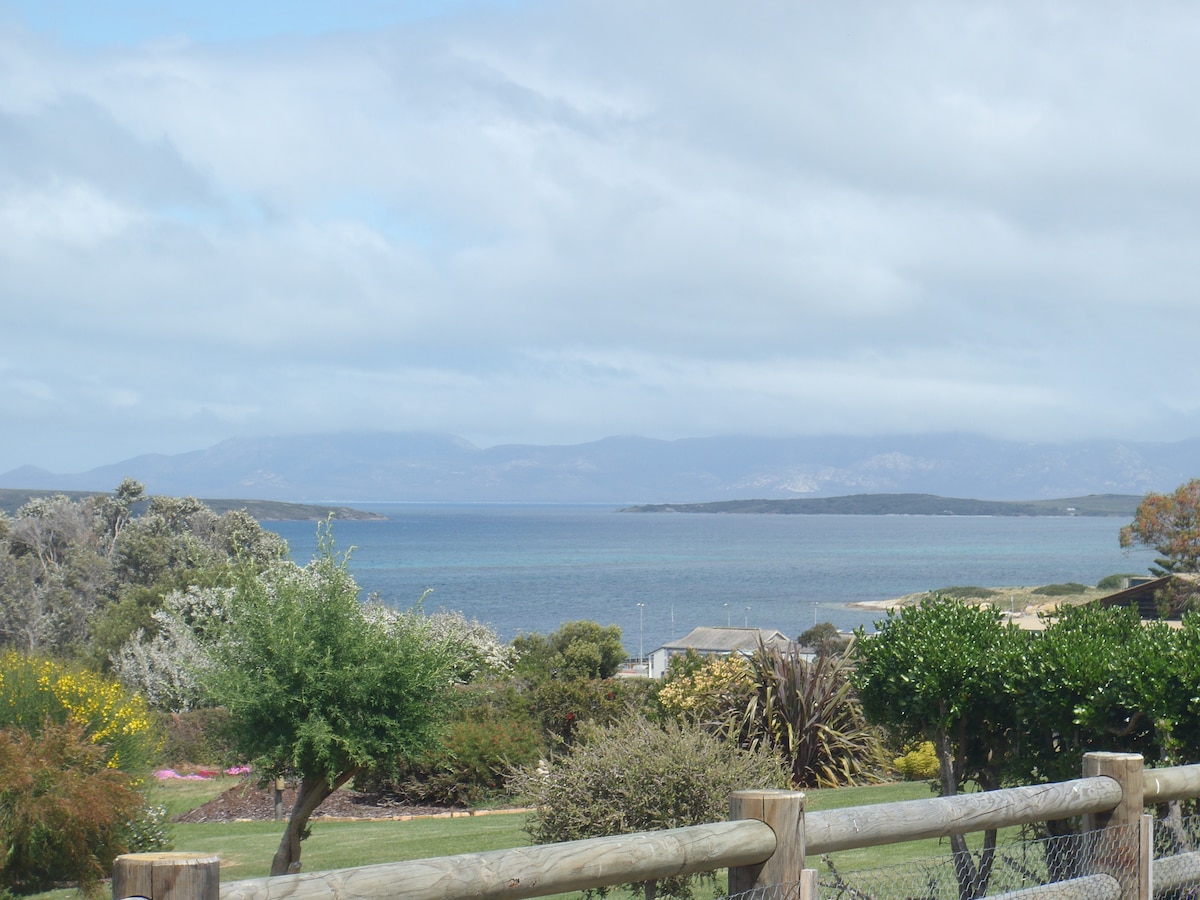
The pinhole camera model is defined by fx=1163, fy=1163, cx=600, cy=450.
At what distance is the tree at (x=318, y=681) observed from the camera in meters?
12.9

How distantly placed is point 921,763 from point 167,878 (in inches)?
708

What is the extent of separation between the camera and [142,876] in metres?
2.79

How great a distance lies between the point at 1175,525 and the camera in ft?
187

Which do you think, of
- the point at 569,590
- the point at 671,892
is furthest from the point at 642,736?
the point at 569,590

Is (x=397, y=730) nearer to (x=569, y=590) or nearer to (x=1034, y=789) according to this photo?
(x=1034, y=789)

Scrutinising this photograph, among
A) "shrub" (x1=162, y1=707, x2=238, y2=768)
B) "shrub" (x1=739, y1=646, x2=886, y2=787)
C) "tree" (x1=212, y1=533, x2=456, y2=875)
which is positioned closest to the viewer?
"tree" (x1=212, y1=533, x2=456, y2=875)

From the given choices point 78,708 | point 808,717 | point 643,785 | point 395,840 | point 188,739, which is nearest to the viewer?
point 643,785

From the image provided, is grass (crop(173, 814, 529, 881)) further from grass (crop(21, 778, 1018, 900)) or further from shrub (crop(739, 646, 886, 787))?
shrub (crop(739, 646, 886, 787))

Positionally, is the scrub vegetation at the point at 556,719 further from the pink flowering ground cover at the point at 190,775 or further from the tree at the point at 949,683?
the pink flowering ground cover at the point at 190,775

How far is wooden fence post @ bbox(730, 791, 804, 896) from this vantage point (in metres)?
3.85

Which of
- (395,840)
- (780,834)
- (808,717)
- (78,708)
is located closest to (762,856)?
(780,834)

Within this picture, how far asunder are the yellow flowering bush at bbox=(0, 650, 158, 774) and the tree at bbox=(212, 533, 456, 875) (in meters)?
2.24

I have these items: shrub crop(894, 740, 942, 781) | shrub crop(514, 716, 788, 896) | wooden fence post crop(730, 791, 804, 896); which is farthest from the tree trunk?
shrub crop(894, 740, 942, 781)

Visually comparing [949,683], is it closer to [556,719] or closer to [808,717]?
[808,717]
